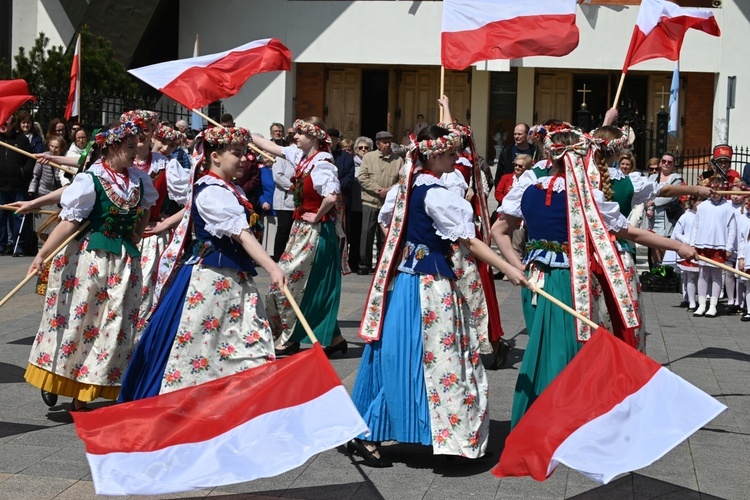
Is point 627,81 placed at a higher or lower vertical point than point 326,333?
higher

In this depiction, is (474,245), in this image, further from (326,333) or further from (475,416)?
(326,333)

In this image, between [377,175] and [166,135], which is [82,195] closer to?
[166,135]

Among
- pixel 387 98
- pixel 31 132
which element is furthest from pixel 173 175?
pixel 387 98

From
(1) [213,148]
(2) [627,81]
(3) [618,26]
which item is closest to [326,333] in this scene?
(1) [213,148]

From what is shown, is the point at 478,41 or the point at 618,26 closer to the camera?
the point at 478,41

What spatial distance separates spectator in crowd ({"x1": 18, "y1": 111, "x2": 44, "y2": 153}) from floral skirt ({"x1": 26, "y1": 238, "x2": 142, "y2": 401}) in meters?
10.1

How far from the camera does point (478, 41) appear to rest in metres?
9.61

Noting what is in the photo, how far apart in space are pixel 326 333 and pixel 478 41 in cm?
262

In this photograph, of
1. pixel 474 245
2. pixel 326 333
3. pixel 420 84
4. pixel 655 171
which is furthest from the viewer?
pixel 420 84

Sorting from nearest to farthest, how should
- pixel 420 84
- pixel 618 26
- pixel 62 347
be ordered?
pixel 62 347
pixel 618 26
pixel 420 84

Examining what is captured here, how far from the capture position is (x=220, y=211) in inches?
248

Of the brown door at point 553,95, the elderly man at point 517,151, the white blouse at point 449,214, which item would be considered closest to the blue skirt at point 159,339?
the white blouse at point 449,214

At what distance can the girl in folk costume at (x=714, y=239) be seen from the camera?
13.0 meters

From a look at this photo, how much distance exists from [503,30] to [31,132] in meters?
9.51
